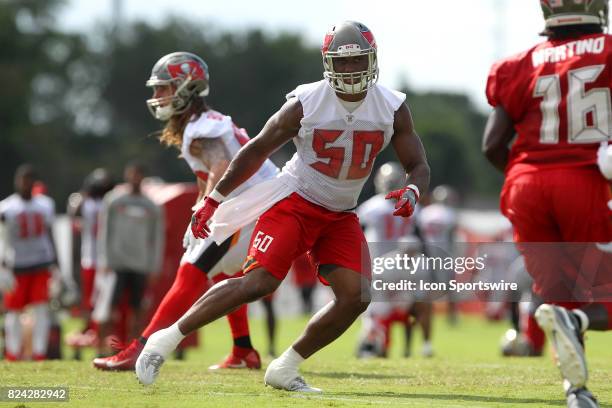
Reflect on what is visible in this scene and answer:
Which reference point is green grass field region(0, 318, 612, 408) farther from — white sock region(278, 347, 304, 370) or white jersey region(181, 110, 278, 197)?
white jersey region(181, 110, 278, 197)

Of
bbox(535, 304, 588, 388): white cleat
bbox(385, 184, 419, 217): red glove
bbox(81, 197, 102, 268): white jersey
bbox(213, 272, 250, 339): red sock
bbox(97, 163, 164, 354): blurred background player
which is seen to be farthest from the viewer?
bbox(81, 197, 102, 268): white jersey

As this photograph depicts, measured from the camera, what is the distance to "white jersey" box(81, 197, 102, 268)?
16188 millimetres

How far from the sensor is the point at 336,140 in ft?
22.9

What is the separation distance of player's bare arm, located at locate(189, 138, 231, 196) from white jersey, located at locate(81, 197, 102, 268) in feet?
26.0

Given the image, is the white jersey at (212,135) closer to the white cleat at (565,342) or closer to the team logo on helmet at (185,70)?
the team logo on helmet at (185,70)

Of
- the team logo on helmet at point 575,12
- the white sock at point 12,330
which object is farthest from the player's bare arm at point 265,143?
the white sock at point 12,330

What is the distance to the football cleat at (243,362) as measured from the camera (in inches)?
357

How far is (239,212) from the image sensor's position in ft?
24.8

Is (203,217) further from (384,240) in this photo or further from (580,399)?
(384,240)

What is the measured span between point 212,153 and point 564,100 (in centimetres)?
293

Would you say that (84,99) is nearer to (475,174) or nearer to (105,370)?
(475,174)

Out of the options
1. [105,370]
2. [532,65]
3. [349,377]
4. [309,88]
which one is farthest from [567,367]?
[105,370]

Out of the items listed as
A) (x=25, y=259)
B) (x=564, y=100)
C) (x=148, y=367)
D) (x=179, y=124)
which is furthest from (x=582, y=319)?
(x=25, y=259)

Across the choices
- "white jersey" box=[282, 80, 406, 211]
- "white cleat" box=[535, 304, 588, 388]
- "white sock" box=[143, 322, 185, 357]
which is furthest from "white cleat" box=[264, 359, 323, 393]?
"white cleat" box=[535, 304, 588, 388]
